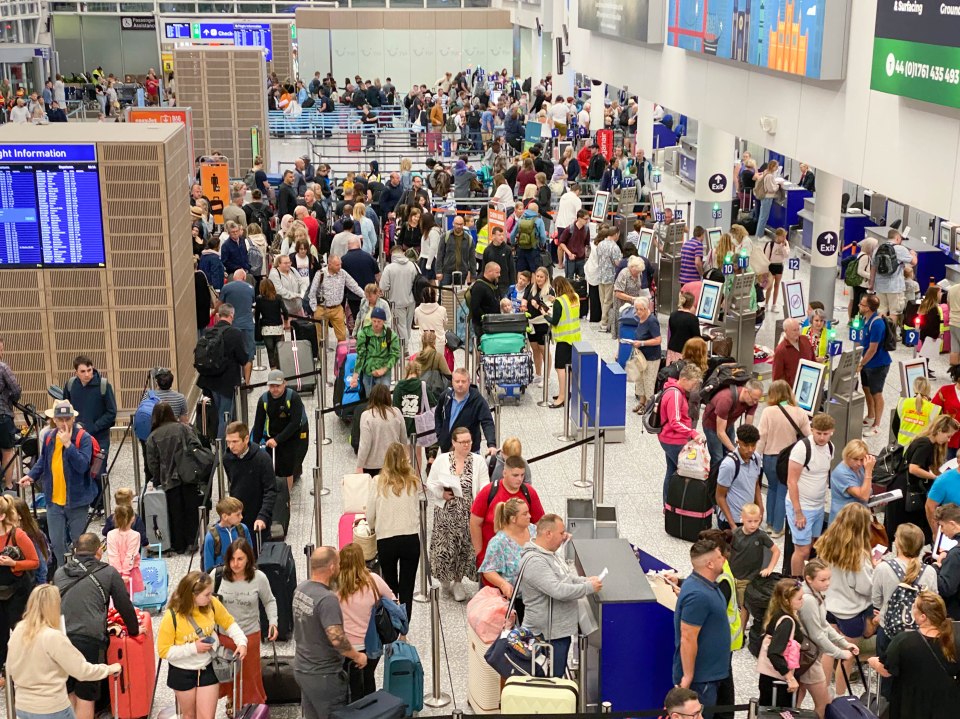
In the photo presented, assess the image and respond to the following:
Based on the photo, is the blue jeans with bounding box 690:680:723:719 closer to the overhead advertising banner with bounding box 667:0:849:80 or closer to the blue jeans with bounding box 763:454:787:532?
the blue jeans with bounding box 763:454:787:532

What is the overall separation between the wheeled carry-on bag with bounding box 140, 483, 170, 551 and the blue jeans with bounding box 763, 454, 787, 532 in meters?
4.96

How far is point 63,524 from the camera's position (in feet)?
32.0

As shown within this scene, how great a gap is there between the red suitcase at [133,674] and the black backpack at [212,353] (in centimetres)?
453

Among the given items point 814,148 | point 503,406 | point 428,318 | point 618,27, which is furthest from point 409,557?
point 618,27

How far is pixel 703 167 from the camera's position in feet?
75.4

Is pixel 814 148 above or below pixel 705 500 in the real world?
above

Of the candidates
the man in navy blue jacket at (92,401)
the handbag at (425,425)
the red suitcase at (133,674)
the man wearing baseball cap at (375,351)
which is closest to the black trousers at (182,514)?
the man in navy blue jacket at (92,401)

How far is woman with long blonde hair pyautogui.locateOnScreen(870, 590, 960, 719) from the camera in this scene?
263 inches

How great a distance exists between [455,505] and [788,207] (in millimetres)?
16765

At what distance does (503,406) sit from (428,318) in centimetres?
168

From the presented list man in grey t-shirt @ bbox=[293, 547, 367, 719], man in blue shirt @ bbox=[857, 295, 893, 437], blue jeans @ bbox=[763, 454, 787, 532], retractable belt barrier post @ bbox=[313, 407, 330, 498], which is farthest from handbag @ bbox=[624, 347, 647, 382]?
man in grey t-shirt @ bbox=[293, 547, 367, 719]

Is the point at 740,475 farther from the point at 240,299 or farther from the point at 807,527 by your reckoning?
the point at 240,299

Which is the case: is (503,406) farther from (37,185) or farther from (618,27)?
(618,27)

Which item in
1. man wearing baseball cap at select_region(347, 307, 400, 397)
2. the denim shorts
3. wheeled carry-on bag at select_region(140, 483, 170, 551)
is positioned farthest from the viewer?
man wearing baseball cap at select_region(347, 307, 400, 397)
